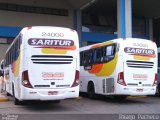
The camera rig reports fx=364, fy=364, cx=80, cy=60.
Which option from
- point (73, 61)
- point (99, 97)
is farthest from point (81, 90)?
point (73, 61)

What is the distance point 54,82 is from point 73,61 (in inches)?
44.7

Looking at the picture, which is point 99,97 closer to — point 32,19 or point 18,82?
point 18,82

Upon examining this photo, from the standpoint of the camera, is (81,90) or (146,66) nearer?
(146,66)

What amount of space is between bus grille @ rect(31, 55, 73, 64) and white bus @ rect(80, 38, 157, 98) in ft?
10.6

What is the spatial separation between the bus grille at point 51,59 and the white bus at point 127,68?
322 centimetres

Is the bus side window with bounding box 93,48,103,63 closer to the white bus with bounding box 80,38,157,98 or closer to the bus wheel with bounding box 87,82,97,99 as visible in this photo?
the white bus with bounding box 80,38,157,98

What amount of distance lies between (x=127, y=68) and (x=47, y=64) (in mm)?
4365

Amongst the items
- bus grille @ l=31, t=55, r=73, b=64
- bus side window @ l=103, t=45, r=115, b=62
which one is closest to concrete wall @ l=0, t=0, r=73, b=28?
bus side window @ l=103, t=45, r=115, b=62

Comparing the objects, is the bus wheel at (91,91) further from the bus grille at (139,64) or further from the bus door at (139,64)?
the bus grille at (139,64)

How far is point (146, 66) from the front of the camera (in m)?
17.0

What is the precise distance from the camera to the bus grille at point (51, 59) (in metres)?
13.7

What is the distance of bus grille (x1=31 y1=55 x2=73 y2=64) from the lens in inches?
538

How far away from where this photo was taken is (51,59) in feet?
45.4

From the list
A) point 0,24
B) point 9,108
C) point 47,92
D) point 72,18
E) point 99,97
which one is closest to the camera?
point 47,92
